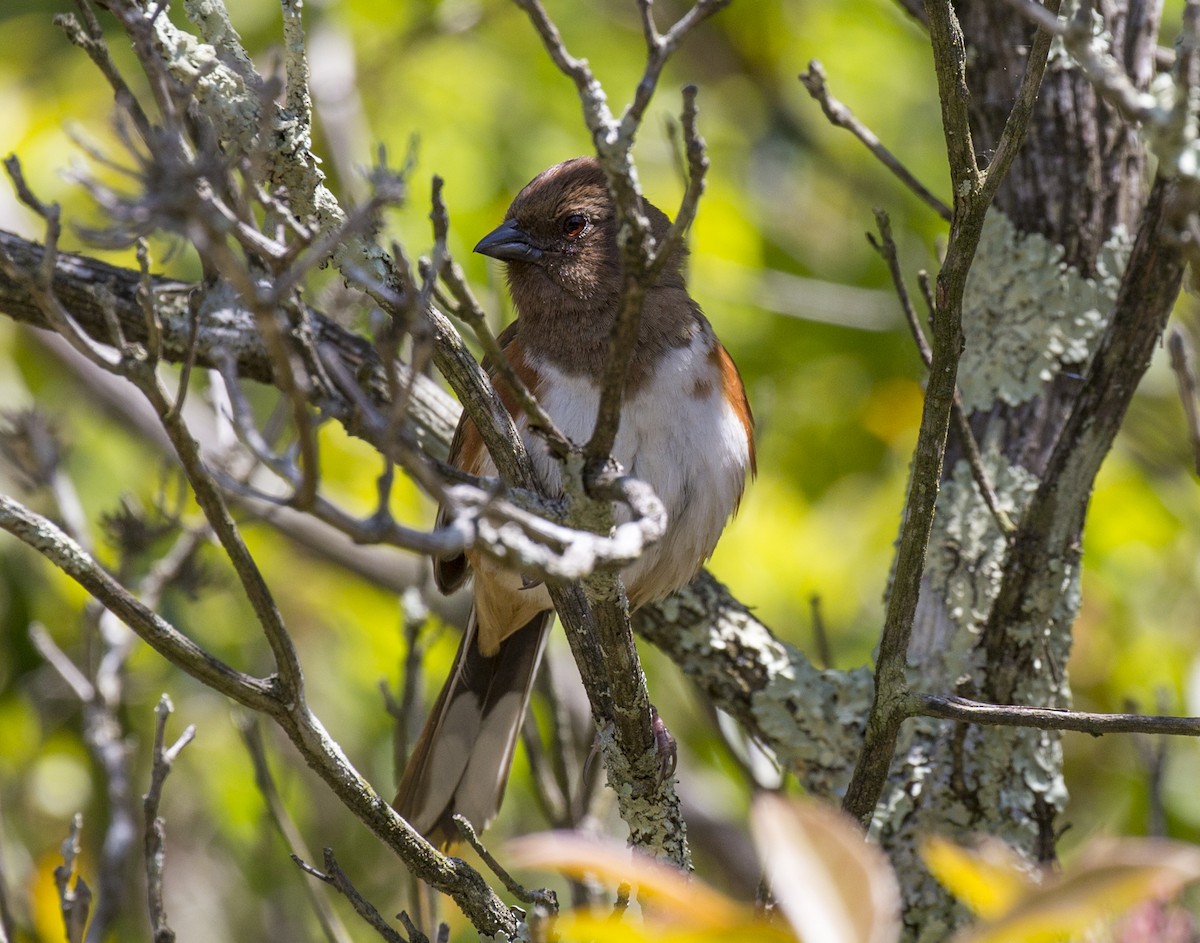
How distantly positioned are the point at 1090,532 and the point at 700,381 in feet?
4.99

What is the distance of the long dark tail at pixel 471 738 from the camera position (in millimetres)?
3111

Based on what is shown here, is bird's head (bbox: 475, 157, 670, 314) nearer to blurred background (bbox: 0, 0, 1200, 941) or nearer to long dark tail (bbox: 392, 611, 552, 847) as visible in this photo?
blurred background (bbox: 0, 0, 1200, 941)

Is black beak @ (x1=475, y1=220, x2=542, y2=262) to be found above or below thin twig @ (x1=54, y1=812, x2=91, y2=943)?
above

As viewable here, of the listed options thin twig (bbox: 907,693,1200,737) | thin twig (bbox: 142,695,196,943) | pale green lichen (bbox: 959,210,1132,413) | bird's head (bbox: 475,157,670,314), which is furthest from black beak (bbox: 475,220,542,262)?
thin twig (bbox: 907,693,1200,737)

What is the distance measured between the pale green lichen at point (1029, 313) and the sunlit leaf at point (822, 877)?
7.13ft

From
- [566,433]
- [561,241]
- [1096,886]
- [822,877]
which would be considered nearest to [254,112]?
[566,433]

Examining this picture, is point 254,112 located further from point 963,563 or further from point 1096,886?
point 963,563

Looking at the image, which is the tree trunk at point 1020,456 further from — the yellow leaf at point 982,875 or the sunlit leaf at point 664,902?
the sunlit leaf at point 664,902

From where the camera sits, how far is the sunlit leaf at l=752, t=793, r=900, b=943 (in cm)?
93

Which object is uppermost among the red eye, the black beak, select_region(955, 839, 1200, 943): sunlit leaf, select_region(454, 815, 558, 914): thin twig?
the red eye

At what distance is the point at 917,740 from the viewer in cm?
284

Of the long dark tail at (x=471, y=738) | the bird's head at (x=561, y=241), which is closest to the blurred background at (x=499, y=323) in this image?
the long dark tail at (x=471, y=738)

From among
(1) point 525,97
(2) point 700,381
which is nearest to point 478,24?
(1) point 525,97

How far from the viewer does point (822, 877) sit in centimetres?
95
